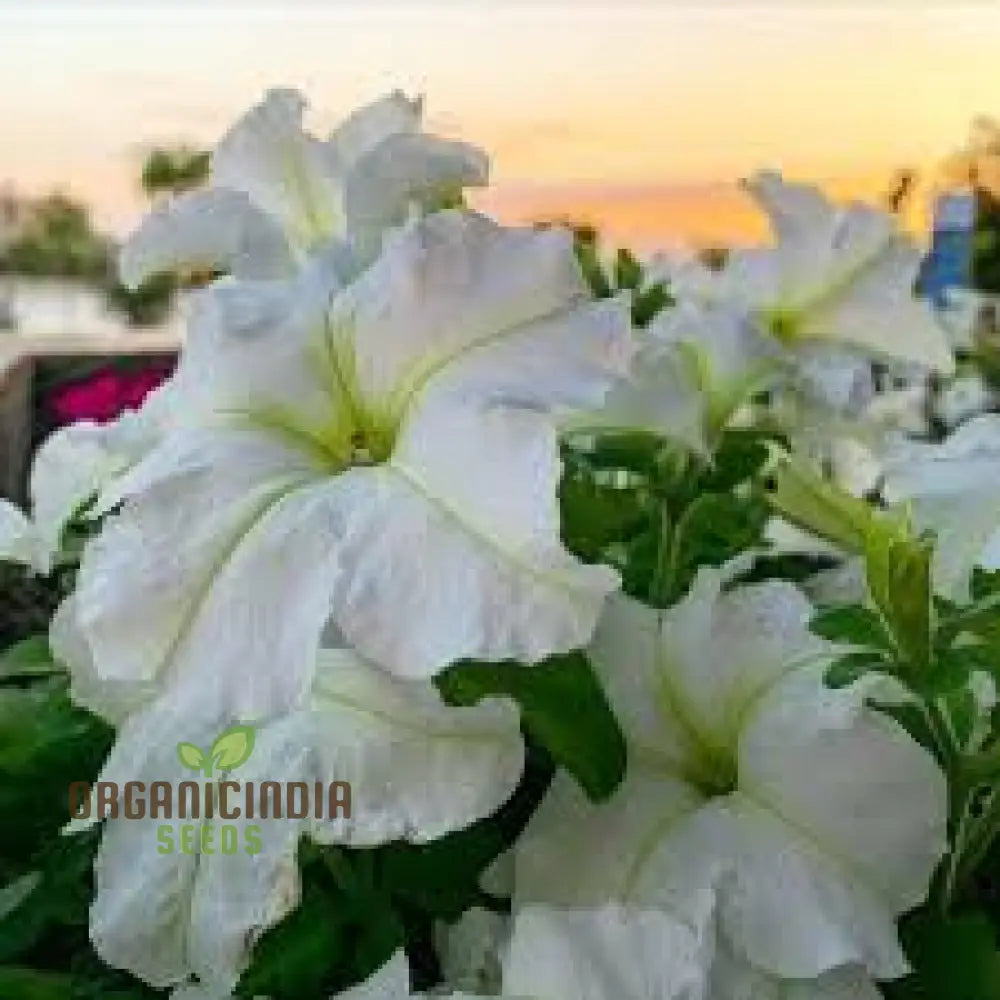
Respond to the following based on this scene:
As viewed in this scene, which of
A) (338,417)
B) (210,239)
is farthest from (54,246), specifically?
(338,417)

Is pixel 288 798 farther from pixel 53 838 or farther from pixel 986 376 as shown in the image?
pixel 986 376

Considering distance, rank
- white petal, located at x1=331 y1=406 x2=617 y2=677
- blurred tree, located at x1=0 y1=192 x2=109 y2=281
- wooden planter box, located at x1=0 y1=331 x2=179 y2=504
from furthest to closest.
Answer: blurred tree, located at x1=0 y1=192 x2=109 y2=281 < wooden planter box, located at x1=0 y1=331 x2=179 y2=504 < white petal, located at x1=331 y1=406 x2=617 y2=677

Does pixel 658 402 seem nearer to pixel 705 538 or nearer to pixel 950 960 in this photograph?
pixel 705 538

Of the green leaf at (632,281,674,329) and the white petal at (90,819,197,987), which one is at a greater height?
the green leaf at (632,281,674,329)

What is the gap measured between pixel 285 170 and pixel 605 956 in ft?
1.04

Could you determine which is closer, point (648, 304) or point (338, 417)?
point (338, 417)

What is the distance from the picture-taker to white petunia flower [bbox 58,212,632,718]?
44 centimetres

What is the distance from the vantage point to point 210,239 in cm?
59

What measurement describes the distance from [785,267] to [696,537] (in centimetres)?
22

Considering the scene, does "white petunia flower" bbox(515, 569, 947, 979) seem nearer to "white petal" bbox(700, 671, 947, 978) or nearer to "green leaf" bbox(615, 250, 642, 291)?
"white petal" bbox(700, 671, 947, 978)

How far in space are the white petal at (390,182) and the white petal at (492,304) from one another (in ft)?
0.25

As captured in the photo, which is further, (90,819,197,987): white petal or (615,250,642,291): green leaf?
(615,250,642,291): green leaf

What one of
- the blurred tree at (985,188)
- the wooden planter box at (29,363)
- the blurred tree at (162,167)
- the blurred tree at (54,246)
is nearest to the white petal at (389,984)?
the wooden planter box at (29,363)

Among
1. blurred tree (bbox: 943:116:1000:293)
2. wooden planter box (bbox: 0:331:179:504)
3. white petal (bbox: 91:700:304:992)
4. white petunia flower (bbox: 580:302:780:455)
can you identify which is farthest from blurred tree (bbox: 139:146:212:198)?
white petal (bbox: 91:700:304:992)
